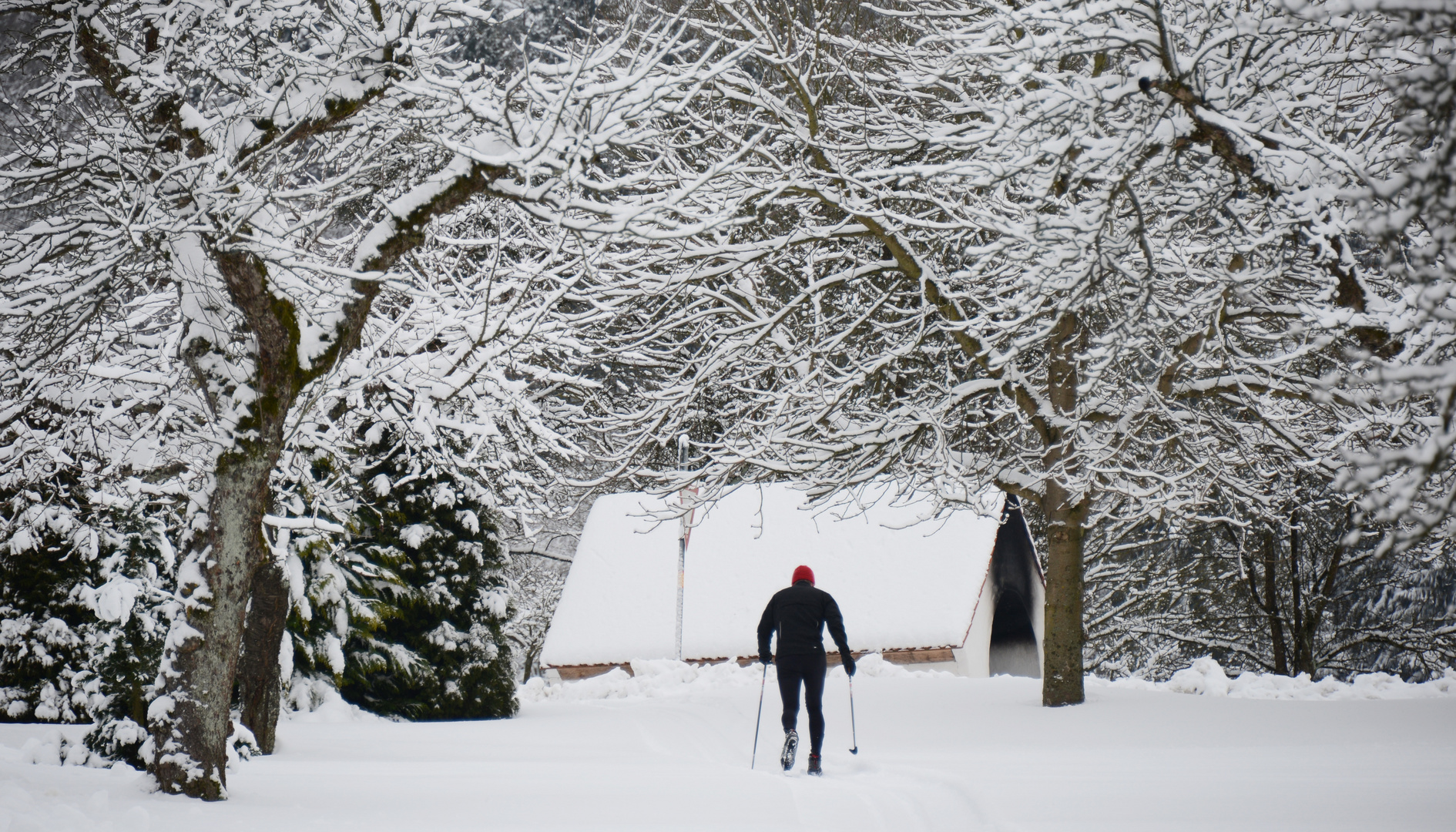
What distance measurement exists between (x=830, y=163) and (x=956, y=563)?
834 cm

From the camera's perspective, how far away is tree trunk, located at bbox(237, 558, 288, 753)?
27.9 ft

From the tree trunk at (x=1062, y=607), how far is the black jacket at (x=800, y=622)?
11.3ft

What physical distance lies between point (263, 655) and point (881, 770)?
192 inches

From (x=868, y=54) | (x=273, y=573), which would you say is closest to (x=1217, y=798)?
(x=273, y=573)

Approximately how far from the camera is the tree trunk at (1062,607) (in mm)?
11242

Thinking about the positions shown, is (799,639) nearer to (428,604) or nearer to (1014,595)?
(428,604)

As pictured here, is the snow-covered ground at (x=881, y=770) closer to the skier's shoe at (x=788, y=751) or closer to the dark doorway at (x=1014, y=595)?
the skier's shoe at (x=788, y=751)

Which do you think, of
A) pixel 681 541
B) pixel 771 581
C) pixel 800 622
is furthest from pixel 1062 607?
pixel 771 581

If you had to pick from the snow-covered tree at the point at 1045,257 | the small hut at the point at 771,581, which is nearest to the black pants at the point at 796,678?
the snow-covered tree at the point at 1045,257

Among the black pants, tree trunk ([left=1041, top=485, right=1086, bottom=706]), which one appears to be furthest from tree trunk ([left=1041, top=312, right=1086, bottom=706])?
the black pants

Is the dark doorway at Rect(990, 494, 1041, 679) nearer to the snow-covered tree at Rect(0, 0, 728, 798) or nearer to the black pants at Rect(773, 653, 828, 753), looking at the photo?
the black pants at Rect(773, 653, 828, 753)

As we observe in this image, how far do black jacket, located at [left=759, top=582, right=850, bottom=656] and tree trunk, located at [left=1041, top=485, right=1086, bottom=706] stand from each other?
345cm

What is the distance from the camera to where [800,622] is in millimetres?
8695

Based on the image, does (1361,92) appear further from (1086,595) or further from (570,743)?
(1086,595)
